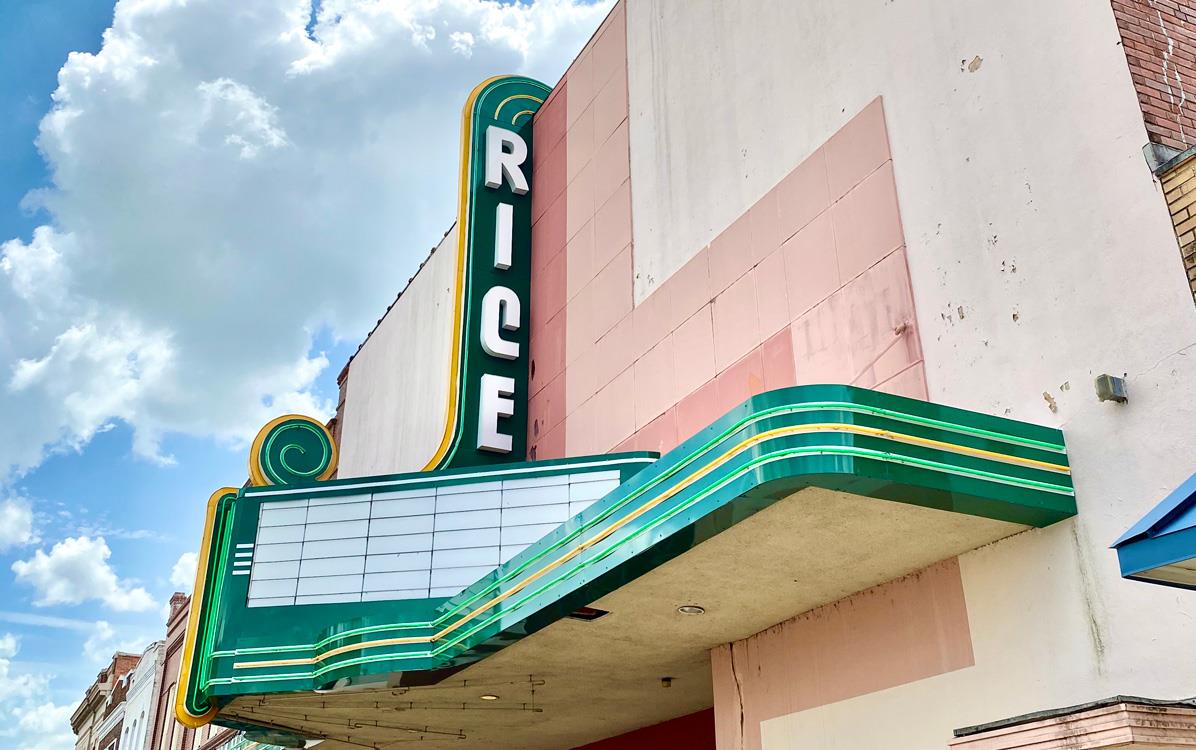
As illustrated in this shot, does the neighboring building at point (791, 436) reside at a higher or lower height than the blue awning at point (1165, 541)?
higher

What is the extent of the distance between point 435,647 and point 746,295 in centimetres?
452

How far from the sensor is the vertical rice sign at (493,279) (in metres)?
15.1

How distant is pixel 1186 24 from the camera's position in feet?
27.3

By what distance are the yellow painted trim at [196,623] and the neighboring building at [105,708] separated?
33.8 meters

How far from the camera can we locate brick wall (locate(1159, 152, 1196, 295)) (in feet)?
23.1

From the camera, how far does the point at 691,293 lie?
40.2 ft

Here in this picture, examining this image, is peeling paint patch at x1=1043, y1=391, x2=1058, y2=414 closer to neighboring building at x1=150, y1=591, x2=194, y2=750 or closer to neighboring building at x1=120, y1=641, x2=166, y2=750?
neighboring building at x1=150, y1=591, x2=194, y2=750

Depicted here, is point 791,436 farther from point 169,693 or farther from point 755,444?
point 169,693

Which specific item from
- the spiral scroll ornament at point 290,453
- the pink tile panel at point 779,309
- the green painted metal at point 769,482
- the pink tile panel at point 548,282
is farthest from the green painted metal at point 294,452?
the green painted metal at point 769,482

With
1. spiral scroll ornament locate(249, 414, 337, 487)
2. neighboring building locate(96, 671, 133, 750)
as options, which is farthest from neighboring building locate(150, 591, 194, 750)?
spiral scroll ornament locate(249, 414, 337, 487)

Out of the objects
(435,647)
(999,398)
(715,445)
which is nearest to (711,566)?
(715,445)

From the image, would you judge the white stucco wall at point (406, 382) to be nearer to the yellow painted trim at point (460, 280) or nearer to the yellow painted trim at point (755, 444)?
the yellow painted trim at point (460, 280)

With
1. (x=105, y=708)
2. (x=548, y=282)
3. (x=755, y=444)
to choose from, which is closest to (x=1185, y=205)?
(x=755, y=444)

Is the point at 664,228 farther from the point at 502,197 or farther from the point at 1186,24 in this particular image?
the point at 1186,24
